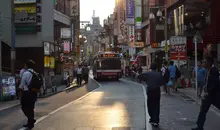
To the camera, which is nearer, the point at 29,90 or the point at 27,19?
the point at 29,90

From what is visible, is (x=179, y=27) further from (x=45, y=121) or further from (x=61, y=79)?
(x=45, y=121)

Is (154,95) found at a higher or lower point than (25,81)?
lower

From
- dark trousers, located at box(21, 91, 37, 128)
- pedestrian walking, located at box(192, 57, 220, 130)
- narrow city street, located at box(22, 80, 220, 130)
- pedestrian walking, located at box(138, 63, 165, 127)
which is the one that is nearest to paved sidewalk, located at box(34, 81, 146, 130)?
narrow city street, located at box(22, 80, 220, 130)

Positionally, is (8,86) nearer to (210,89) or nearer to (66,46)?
(210,89)

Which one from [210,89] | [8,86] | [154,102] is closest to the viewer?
[210,89]

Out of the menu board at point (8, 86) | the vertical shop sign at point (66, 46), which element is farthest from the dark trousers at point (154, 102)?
the vertical shop sign at point (66, 46)

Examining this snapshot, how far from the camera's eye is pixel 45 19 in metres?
33.9

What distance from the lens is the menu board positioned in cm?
1973

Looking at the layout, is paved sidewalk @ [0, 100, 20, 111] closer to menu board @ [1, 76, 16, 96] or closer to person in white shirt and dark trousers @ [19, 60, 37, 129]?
menu board @ [1, 76, 16, 96]

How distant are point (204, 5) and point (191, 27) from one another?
4391mm

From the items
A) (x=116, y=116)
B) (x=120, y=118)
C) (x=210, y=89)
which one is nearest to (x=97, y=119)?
(x=120, y=118)

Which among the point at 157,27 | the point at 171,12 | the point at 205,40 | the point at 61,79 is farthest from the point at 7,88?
the point at 157,27

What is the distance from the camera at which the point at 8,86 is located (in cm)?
2012

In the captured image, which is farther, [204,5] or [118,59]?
[118,59]
